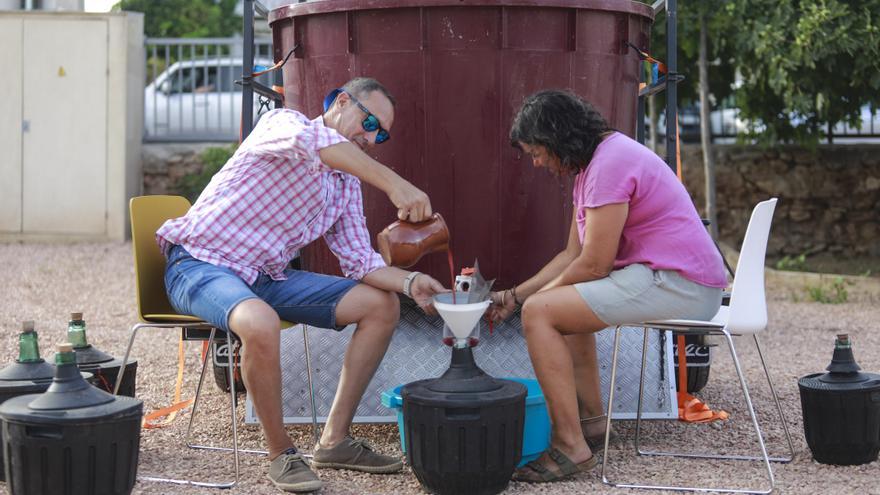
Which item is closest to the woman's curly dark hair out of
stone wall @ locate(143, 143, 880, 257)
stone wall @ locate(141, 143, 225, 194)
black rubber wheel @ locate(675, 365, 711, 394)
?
black rubber wheel @ locate(675, 365, 711, 394)

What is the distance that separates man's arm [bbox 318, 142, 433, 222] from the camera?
3.70 metres

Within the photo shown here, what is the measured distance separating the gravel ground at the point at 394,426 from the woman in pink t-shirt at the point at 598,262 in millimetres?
320

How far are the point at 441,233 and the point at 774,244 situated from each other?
8.39 meters

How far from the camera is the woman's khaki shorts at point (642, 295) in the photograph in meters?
3.81

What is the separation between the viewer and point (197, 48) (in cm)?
1334

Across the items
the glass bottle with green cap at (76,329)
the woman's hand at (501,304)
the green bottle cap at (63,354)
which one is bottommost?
the glass bottle with green cap at (76,329)

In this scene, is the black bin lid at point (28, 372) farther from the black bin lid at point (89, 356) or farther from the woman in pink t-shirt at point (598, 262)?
the woman in pink t-shirt at point (598, 262)

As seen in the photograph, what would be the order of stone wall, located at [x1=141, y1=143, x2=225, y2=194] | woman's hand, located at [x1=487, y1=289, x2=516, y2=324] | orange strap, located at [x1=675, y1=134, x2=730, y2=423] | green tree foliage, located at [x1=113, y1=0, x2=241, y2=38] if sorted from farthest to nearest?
green tree foliage, located at [x1=113, y1=0, x2=241, y2=38]
stone wall, located at [x1=141, y1=143, x2=225, y2=194]
orange strap, located at [x1=675, y1=134, x2=730, y2=423]
woman's hand, located at [x1=487, y1=289, x2=516, y2=324]

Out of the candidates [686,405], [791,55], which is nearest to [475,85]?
[686,405]

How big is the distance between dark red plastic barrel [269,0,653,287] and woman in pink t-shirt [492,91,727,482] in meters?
0.63

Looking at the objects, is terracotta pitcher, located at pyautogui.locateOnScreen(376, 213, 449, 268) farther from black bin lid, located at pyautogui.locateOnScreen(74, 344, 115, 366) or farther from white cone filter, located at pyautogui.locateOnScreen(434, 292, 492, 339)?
black bin lid, located at pyautogui.locateOnScreen(74, 344, 115, 366)

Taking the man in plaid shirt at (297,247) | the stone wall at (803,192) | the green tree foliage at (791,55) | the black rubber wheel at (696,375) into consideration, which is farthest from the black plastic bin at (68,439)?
the stone wall at (803,192)

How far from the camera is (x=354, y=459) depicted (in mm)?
3945

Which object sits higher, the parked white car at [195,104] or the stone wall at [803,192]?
the parked white car at [195,104]
